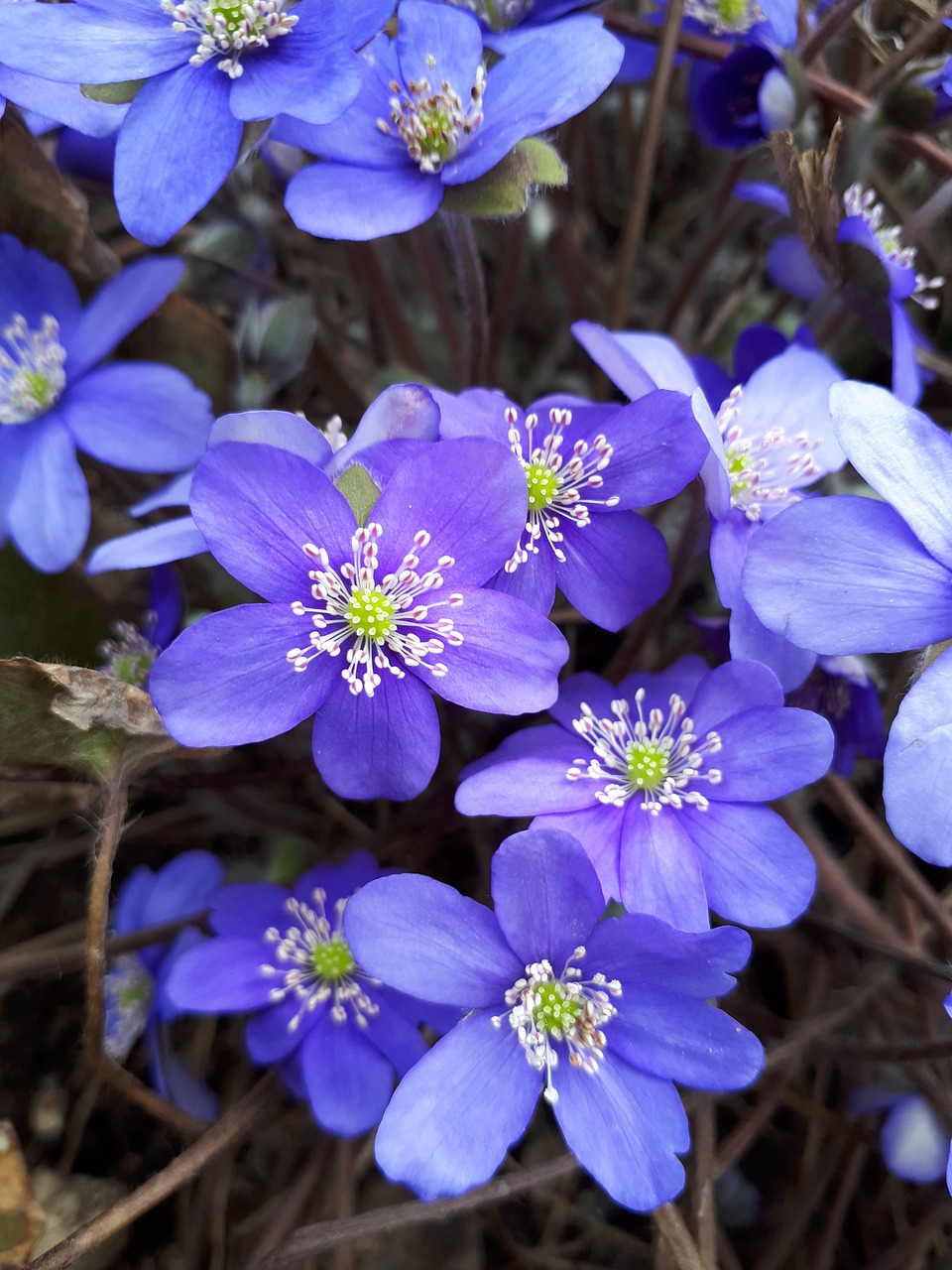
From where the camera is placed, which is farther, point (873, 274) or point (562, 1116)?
point (873, 274)

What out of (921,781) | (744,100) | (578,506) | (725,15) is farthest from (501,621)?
(725,15)

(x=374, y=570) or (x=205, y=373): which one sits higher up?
(x=374, y=570)

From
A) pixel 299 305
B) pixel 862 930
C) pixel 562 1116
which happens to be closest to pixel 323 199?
pixel 299 305

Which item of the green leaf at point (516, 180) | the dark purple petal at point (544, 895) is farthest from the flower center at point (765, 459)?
the dark purple petal at point (544, 895)

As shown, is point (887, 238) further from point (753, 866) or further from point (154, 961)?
point (154, 961)

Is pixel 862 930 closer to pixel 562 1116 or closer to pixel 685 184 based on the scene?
pixel 562 1116

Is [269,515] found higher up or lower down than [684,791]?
higher up

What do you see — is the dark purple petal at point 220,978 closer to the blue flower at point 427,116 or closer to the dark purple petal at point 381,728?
the dark purple petal at point 381,728
